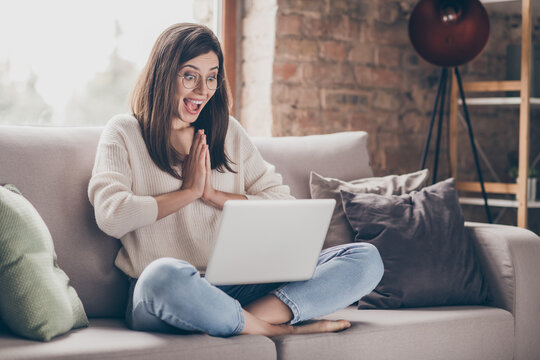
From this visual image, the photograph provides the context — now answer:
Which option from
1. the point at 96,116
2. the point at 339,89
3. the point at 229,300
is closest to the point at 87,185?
the point at 229,300

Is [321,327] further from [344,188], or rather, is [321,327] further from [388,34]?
[388,34]

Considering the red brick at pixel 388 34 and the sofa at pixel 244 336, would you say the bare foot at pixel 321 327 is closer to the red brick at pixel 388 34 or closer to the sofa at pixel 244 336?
the sofa at pixel 244 336

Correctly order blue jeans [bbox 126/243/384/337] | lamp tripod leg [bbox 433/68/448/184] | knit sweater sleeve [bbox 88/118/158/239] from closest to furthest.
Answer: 1. blue jeans [bbox 126/243/384/337]
2. knit sweater sleeve [bbox 88/118/158/239]
3. lamp tripod leg [bbox 433/68/448/184]

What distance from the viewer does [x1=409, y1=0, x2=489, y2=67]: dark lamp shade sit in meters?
3.05

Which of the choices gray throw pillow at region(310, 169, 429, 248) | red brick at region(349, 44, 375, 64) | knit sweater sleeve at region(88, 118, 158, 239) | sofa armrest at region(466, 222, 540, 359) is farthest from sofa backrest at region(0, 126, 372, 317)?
red brick at region(349, 44, 375, 64)

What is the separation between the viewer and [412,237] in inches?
85.6

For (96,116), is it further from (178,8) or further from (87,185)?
(87,185)

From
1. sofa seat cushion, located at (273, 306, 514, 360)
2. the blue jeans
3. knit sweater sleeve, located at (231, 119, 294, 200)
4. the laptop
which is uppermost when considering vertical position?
knit sweater sleeve, located at (231, 119, 294, 200)

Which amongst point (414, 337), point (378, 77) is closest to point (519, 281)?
point (414, 337)

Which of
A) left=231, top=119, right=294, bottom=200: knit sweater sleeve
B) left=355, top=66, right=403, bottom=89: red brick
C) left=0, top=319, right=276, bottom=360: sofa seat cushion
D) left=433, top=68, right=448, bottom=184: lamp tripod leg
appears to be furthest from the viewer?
left=355, top=66, right=403, bottom=89: red brick

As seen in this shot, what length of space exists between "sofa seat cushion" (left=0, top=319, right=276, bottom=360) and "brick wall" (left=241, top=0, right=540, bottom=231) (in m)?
1.61

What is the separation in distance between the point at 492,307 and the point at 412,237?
0.34 m

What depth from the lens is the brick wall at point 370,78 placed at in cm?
318

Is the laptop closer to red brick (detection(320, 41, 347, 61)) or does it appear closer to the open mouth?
the open mouth
